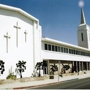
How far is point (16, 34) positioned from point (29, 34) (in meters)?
3.18

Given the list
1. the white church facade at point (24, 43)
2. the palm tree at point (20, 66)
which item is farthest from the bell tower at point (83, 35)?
the palm tree at point (20, 66)

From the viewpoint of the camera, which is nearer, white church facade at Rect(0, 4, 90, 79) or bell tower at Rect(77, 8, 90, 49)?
white church facade at Rect(0, 4, 90, 79)

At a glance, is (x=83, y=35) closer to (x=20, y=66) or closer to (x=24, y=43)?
(x=24, y=43)

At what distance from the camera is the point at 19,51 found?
2806cm

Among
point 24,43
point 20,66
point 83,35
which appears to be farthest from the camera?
point 83,35

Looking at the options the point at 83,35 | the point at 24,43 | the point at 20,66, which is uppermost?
the point at 83,35

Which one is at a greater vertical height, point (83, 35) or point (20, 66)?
point (83, 35)

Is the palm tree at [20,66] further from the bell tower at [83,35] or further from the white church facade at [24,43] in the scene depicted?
the bell tower at [83,35]

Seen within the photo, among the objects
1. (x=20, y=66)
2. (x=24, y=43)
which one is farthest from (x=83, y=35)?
(x=20, y=66)

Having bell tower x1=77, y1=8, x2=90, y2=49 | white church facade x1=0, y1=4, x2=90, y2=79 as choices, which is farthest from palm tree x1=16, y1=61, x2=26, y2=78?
bell tower x1=77, y1=8, x2=90, y2=49

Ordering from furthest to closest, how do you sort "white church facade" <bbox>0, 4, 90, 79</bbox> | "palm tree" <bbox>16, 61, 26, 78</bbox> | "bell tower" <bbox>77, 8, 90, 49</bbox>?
1. "bell tower" <bbox>77, 8, 90, 49</bbox>
2. "palm tree" <bbox>16, 61, 26, 78</bbox>
3. "white church facade" <bbox>0, 4, 90, 79</bbox>

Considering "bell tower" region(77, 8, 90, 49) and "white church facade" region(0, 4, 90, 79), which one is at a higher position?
"bell tower" region(77, 8, 90, 49)

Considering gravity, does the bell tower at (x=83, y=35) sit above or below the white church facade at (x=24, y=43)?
above

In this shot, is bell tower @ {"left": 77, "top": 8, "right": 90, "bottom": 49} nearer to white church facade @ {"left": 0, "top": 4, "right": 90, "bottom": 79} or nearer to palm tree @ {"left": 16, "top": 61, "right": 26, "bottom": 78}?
white church facade @ {"left": 0, "top": 4, "right": 90, "bottom": 79}
